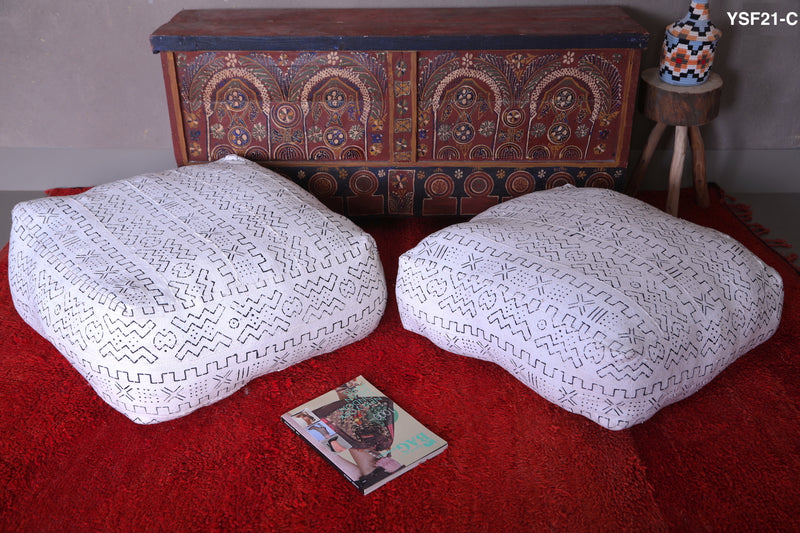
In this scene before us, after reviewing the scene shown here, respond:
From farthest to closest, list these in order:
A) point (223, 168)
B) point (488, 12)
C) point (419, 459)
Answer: point (488, 12), point (223, 168), point (419, 459)

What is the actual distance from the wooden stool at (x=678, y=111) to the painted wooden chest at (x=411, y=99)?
12cm

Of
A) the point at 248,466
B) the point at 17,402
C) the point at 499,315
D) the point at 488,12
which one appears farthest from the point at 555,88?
the point at 17,402

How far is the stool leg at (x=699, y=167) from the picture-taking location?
97.9 inches

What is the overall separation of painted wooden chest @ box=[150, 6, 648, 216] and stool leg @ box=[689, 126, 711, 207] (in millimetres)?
350

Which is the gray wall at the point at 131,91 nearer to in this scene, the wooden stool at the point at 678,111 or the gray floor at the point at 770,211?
the gray floor at the point at 770,211

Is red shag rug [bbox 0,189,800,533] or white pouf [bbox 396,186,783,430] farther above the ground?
white pouf [bbox 396,186,783,430]

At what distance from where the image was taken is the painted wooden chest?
2178 mm

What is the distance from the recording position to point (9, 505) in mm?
1387

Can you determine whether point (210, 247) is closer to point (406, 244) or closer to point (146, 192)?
point (146, 192)

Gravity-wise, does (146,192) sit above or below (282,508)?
above

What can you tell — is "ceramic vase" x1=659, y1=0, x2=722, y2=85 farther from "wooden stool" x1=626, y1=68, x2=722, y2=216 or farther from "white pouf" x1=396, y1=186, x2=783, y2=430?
"white pouf" x1=396, y1=186, x2=783, y2=430

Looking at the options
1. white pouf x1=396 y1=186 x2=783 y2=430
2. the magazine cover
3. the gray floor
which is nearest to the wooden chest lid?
white pouf x1=396 y1=186 x2=783 y2=430

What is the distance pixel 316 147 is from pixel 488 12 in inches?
29.9

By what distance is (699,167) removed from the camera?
253 cm
